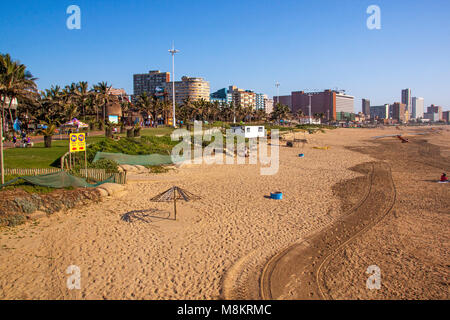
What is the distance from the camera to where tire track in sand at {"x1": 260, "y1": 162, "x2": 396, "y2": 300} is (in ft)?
24.1

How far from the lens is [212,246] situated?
32.1ft

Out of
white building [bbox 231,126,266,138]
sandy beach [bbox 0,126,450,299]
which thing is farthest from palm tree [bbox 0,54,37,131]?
white building [bbox 231,126,266,138]

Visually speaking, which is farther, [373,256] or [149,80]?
[149,80]

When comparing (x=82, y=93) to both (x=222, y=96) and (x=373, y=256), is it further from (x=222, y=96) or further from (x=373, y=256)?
(x=222, y=96)

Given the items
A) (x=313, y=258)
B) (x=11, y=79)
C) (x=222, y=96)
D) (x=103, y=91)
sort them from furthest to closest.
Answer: (x=222, y=96) < (x=103, y=91) < (x=11, y=79) < (x=313, y=258)

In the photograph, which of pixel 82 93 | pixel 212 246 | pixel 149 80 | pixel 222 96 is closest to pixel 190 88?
pixel 222 96

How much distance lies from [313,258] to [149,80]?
17701cm

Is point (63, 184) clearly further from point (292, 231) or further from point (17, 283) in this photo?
point (292, 231)

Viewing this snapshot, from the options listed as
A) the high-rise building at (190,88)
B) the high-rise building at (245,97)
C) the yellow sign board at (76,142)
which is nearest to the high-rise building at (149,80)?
the high-rise building at (190,88)

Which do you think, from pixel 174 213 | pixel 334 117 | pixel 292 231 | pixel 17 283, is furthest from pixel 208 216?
pixel 334 117
